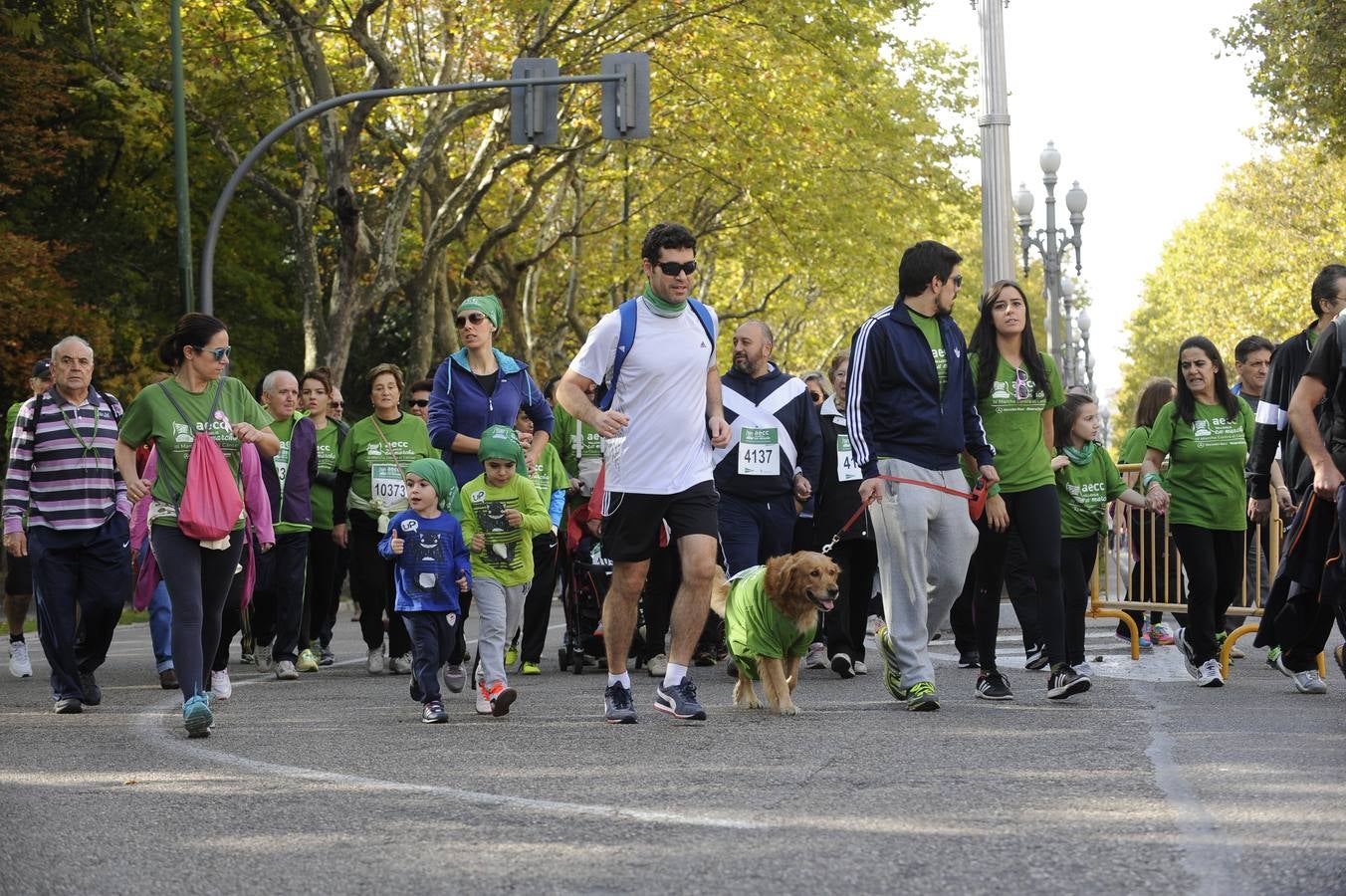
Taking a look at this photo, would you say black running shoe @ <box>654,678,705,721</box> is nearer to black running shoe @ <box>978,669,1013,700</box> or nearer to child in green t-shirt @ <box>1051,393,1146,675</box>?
black running shoe @ <box>978,669,1013,700</box>

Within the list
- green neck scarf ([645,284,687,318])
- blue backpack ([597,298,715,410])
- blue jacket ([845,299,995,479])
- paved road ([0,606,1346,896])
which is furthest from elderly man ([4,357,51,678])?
blue jacket ([845,299,995,479])

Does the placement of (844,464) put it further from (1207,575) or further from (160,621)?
(160,621)

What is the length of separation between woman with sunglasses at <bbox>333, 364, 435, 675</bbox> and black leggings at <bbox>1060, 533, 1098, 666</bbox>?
13.0 ft

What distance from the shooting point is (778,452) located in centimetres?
1140

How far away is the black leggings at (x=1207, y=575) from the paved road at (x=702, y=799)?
0.56m

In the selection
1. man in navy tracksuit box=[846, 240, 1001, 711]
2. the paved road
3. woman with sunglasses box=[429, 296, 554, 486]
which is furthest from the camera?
woman with sunglasses box=[429, 296, 554, 486]

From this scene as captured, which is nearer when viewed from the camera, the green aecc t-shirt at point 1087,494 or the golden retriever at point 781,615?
the golden retriever at point 781,615

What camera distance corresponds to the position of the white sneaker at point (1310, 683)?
980 centimetres

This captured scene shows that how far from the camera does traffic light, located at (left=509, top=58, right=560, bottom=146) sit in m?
22.1

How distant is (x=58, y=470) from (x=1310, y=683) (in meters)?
6.43

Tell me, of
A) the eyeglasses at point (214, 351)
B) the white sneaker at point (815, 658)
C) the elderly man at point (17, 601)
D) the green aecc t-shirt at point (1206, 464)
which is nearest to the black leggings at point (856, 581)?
the white sneaker at point (815, 658)

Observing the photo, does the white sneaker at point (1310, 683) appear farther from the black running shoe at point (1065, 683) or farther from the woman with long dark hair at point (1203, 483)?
the black running shoe at point (1065, 683)

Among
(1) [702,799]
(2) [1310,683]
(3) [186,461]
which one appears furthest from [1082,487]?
Result: (1) [702,799]

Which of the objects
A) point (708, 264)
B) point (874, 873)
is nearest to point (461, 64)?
point (708, 264)
